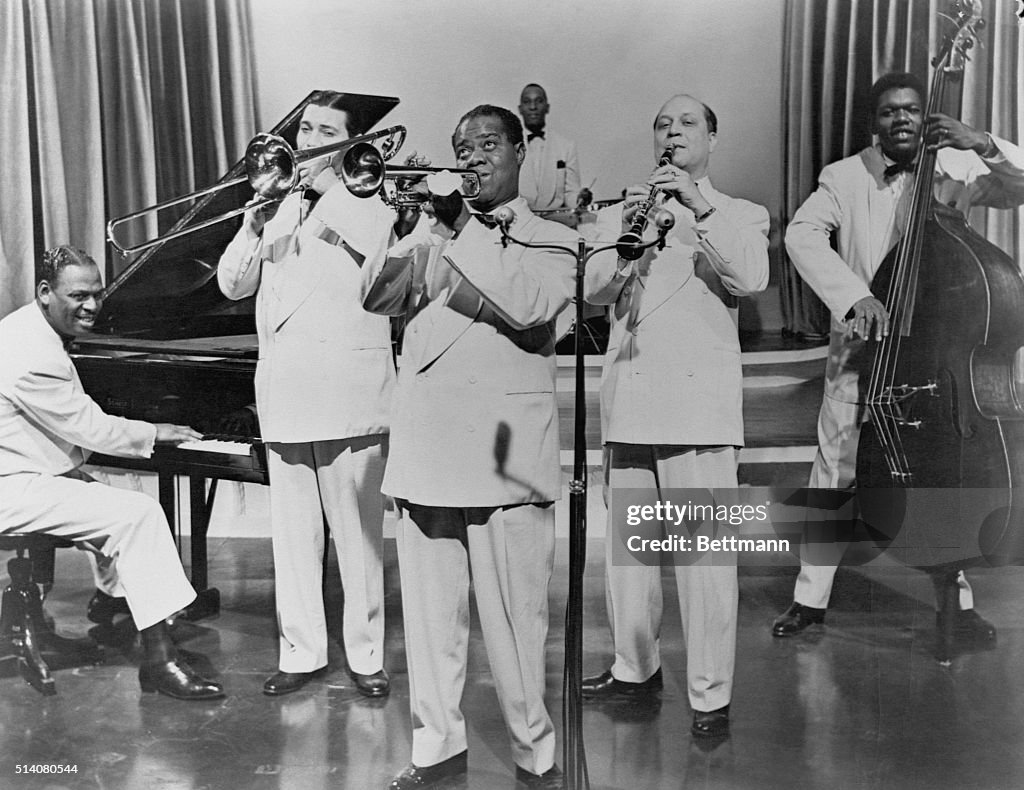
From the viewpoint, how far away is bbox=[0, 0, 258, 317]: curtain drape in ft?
11.1

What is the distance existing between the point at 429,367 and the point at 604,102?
0.95 meters

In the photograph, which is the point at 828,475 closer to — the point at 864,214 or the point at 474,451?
the point at 864,214

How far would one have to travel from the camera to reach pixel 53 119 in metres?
3.45

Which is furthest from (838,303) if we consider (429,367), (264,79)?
(264,79)

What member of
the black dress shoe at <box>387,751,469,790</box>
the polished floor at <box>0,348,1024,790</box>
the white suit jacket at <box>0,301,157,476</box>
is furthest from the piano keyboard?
the black dress shoe at <box>387,751,469,790</box>

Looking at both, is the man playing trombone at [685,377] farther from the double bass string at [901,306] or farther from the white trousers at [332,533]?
the white trousers at [332,533]

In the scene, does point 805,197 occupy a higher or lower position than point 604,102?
lower

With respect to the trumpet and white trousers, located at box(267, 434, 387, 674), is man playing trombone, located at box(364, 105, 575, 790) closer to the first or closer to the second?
the trumpet

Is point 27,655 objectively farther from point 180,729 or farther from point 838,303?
point 838,303

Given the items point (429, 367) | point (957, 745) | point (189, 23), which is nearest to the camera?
point (429, 367)

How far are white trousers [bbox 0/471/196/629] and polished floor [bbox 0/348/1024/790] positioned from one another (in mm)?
248

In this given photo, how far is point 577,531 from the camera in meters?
2.68

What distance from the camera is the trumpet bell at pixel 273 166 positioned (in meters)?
3.27

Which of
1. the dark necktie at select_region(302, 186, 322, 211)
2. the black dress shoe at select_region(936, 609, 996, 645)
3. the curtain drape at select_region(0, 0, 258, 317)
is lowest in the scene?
the black dress shoe at select_region(936, 609, 996, 645)
